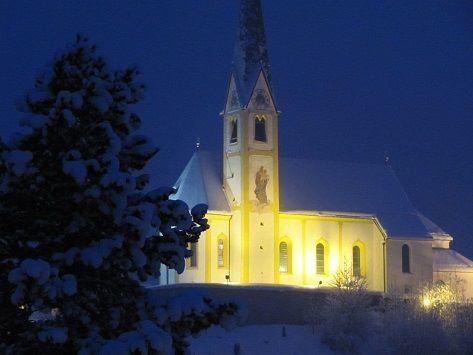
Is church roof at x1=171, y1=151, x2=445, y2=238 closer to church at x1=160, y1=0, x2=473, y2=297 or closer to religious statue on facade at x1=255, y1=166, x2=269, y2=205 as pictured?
church at x1=160, y1=0, x2=473, y2=297

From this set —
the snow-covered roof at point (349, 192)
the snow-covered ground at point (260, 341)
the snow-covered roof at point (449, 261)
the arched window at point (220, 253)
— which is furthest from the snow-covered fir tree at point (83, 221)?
the snow-covered roof at point (449, 261)

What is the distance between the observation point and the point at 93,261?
1156 cm

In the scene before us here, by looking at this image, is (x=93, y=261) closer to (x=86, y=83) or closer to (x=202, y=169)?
(x=86, y=83)

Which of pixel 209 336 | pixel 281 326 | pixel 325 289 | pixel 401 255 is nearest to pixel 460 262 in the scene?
pixel 401 255

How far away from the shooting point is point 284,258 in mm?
61688

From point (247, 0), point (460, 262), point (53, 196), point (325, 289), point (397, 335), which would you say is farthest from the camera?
point (460, 262)

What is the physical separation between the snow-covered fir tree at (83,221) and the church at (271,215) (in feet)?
147

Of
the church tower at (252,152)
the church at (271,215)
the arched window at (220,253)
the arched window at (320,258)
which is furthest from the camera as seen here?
the arched window at (320,258)

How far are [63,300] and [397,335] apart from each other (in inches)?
1750

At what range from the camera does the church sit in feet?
196

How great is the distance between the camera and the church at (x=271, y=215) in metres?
59.8

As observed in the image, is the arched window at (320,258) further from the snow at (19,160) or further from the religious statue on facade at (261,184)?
the snow at (19,160)

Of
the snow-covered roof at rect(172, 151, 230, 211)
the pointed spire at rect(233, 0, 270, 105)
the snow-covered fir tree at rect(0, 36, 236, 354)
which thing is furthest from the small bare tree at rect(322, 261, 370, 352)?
the snow-covered fir tree at rect(0, 36, 236, 354)

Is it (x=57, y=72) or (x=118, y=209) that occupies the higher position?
(x=57, y=72)
